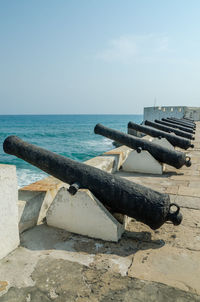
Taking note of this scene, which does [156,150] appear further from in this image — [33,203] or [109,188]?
[33,203]

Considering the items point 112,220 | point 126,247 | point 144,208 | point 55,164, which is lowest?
point 126,247

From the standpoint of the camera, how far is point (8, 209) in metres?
2.40

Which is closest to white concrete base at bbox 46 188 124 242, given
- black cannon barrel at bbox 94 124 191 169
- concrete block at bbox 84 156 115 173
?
concrete block at bbox 84 156 115 173

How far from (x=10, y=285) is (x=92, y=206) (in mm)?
1052

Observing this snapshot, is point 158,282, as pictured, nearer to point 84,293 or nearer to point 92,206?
point 84,293

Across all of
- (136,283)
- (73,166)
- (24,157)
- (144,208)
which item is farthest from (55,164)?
(136,283)

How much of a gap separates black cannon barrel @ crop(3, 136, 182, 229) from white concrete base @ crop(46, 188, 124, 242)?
13 centimetres

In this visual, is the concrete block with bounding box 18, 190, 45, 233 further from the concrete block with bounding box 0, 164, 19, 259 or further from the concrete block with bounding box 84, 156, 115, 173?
the concrete block with bounding box 84, 156, 115, 173

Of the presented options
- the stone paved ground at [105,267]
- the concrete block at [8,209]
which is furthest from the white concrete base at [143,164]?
the concrete block at [8,209]

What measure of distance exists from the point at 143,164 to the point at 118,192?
3263mm

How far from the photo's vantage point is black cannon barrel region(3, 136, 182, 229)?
2.60 metres

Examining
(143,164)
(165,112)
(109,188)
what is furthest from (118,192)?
(165,112)

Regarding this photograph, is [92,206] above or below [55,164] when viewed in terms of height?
below

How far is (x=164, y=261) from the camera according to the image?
94.3 inches
